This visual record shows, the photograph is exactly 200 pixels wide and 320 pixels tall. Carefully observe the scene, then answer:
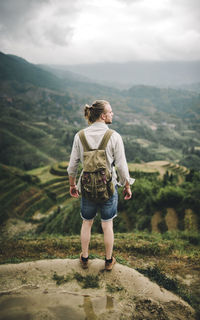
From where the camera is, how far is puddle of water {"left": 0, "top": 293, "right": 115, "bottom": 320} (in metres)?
2.29

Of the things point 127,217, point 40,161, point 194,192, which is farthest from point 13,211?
point 40,161

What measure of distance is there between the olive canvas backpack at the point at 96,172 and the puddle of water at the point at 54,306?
131cm

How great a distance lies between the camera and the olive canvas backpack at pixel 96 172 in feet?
8.71

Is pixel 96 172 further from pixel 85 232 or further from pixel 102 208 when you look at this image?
pixel 85 232

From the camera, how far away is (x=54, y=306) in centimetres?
245

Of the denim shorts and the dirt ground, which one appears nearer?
the dirt ground

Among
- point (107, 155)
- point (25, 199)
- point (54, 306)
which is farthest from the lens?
point (25, 199)

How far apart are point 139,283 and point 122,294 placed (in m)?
0.35

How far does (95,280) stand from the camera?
289cm

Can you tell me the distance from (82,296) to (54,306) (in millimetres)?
379

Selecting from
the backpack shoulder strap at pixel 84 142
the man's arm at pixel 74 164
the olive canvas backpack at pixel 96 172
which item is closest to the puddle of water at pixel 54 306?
the olive canvas backpack at pixel 96 172

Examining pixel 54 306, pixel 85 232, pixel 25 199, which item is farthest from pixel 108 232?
pixel 25 199

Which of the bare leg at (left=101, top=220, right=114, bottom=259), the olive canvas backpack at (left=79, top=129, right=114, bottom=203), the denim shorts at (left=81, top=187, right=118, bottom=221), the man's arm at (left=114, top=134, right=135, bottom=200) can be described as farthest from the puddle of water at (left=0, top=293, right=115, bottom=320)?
the man's arm at (left=114, top=134, right=135, bottom=200)

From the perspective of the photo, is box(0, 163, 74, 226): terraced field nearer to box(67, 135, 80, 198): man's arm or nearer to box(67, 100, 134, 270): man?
box(67, 135, 80, 198): man's arm
